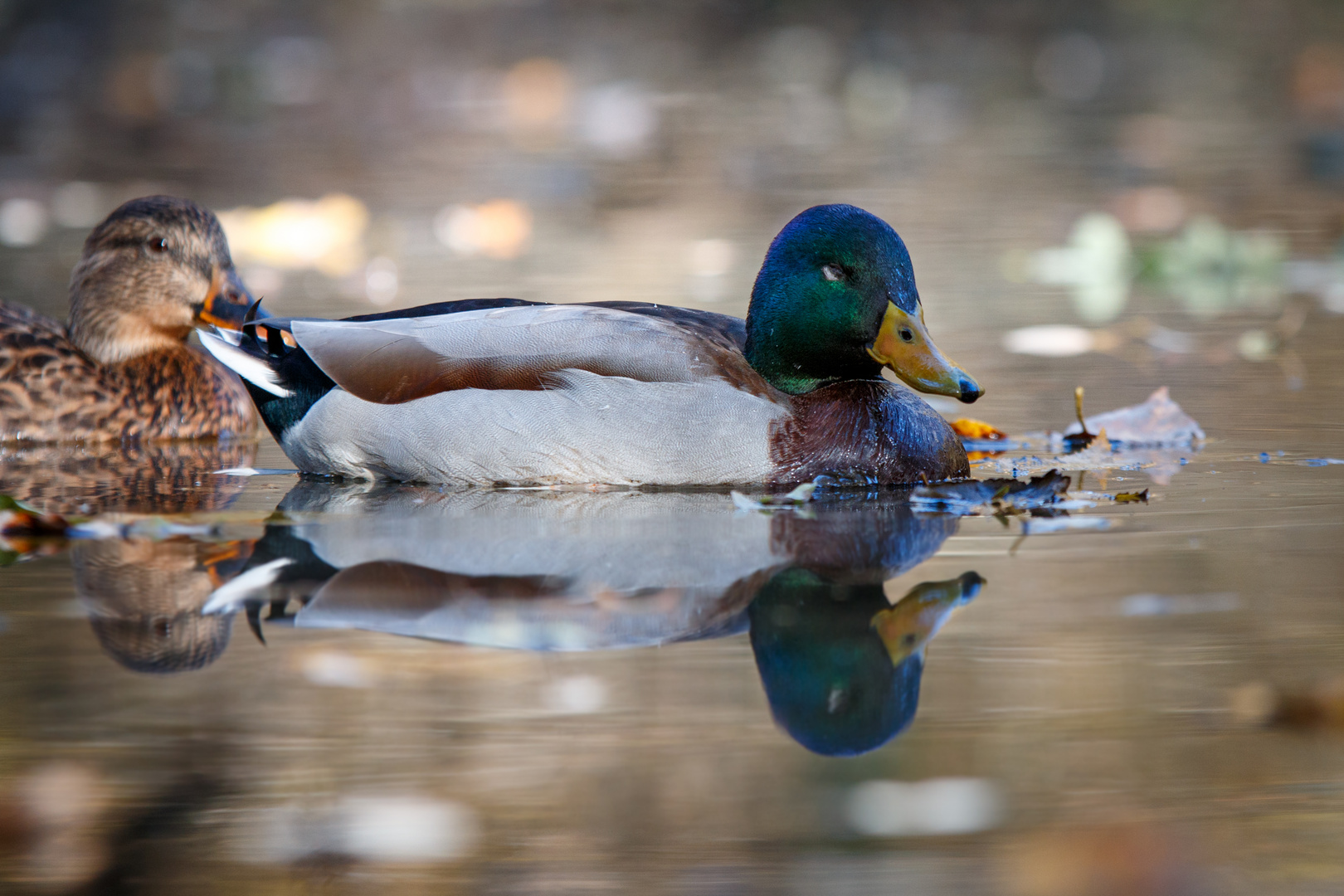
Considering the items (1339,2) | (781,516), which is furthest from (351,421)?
(1339,2)

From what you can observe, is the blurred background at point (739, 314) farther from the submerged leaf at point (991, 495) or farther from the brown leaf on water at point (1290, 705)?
the submerged leaf at point (991, 495)

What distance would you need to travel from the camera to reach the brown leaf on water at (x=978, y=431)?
6.26 m

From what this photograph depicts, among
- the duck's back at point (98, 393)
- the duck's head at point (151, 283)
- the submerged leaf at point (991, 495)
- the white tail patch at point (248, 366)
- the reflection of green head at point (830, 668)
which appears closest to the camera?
the reflection of green head at point (830, 668)

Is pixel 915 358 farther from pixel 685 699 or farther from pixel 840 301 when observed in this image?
pixel 685 699

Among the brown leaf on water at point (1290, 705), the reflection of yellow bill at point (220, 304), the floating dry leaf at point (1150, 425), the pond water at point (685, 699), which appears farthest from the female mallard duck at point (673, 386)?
the brown leaf on water at point (1290, 705)

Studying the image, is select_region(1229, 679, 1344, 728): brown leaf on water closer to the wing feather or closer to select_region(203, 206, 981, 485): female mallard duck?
select_region(203, 206, 981, 485): female mallard duck

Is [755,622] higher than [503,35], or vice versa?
[503,35]

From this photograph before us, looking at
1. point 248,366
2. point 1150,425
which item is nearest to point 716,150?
point 1150,425

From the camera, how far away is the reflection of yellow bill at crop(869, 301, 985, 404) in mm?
5312

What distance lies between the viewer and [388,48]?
23.5 m

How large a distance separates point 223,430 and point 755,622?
12.1 ft

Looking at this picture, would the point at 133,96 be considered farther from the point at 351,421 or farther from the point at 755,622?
the point at 755,622

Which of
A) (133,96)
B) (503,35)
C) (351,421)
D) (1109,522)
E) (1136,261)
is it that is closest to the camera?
(1109,522)

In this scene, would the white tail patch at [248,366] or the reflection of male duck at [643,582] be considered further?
the white tail patch at [248,366]
